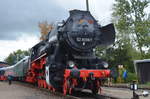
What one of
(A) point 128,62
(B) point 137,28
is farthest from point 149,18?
(A) point 128,62

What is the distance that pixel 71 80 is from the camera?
14.3m

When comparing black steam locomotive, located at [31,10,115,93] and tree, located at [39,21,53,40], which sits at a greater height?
tree, located at [39,21,53,40]

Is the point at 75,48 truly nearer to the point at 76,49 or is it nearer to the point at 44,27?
the point at 76,49

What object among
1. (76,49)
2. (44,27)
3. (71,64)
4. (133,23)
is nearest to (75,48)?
(76,49)

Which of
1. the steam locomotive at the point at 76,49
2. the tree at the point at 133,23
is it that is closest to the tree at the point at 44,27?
the tree at the point at 133,23

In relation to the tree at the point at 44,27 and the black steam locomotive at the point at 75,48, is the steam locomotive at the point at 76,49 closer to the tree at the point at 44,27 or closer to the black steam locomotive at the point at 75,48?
the black steam locomotive at the point at 75,48

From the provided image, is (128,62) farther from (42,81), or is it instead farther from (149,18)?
(42,81)

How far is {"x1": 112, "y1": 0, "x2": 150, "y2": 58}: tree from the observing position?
42.0 meters

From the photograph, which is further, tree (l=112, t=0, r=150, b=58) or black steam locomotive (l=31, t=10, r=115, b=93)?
tree (l=112, t=0, r=150, b=58)

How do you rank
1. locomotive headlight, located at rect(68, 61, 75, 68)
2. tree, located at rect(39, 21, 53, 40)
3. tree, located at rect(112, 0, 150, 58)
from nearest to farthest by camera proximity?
1. locomotive headlight, located at rect(68, 61, 75, 68)
2. tree, located at rect(112, 0, 150, 58)
3. tree, located at rect(39, 21, 53, 40)

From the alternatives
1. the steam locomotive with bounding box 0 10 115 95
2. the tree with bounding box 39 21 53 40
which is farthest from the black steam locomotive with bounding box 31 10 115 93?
the tree with bounding box 39 21 53 40

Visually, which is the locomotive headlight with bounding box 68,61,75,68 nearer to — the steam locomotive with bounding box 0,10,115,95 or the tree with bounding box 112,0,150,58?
Result: the steam locomotive with bounding box 0,10,115,95

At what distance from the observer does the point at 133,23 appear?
44.2 metres

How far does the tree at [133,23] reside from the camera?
42.0 m
